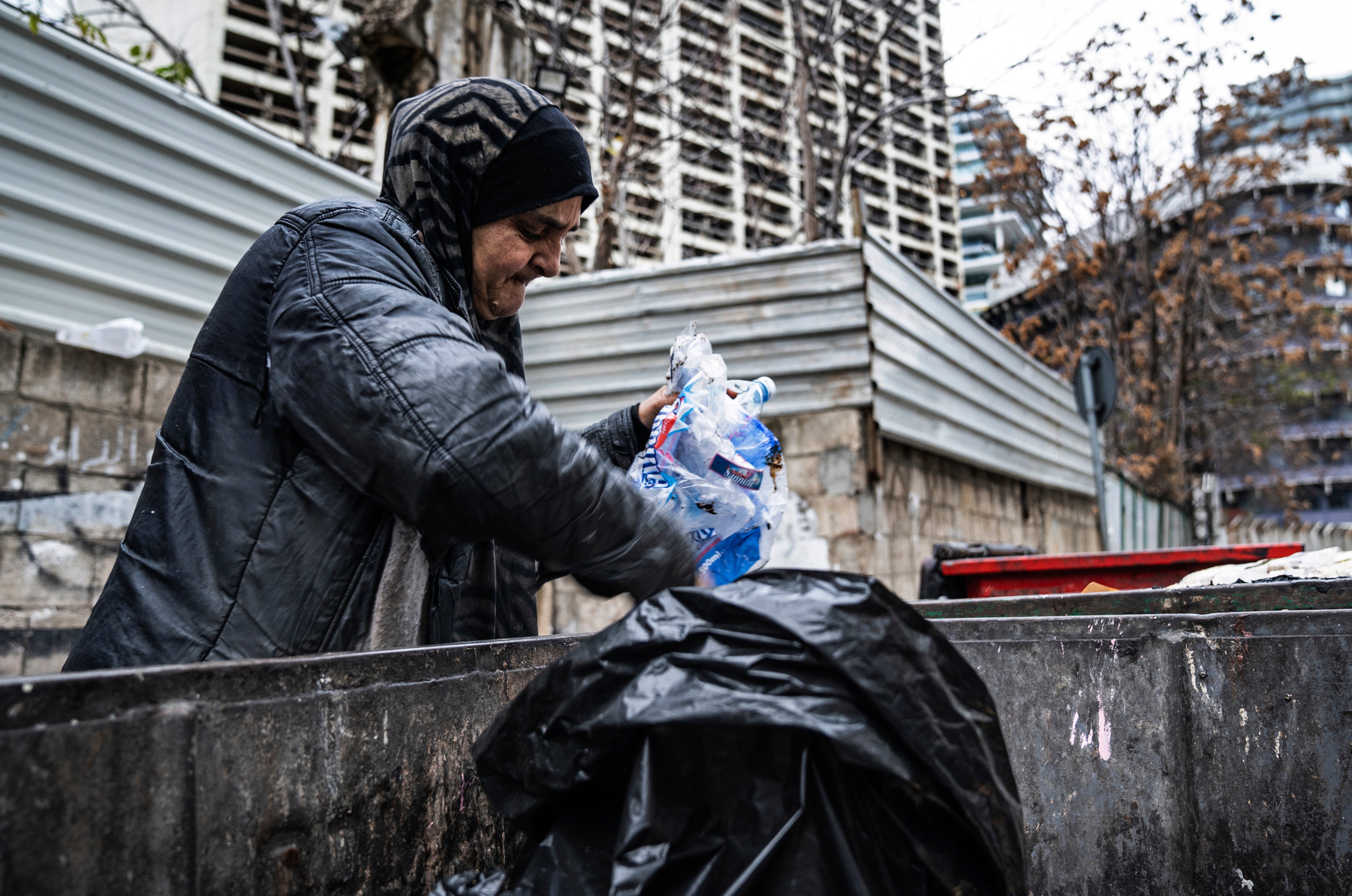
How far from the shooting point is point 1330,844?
5.56 feet

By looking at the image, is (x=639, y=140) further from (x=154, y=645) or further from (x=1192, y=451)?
(x=1192, y=451)

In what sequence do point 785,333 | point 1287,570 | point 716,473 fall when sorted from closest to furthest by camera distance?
point 716,473 < point 1287,570 < point 785,333

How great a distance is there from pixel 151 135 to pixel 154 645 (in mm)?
4679

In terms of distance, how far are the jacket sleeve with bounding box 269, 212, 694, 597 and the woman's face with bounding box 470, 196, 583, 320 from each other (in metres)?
0.40

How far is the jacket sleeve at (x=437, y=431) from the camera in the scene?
1.18 metres

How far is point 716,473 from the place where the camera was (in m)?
1.96

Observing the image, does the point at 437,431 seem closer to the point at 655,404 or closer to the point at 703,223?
the point at 655,404

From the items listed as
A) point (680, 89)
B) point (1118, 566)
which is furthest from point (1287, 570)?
point (680, 89)

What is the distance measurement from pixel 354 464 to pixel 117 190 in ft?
15.2

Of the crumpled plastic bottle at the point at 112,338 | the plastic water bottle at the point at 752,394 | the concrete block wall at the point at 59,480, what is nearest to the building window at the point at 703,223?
the crumpled plastic bottle at the point at 112,338

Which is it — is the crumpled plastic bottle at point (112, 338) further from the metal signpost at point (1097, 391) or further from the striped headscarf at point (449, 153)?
the metal signpost at point (1097, 391)

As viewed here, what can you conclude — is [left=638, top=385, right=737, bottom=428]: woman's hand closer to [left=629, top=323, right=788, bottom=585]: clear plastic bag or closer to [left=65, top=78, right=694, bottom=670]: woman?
[left=629, top=323, right=788, bottom=585]: clear plastic bag

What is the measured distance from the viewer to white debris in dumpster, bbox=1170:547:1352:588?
2379 mm

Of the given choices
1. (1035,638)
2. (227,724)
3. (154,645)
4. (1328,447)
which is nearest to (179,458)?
(154,645)
